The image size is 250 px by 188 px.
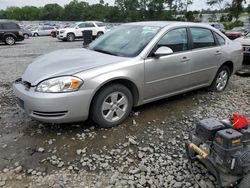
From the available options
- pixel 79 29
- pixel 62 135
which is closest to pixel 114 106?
pixel 62 135

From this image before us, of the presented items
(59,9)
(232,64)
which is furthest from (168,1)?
(232,64)

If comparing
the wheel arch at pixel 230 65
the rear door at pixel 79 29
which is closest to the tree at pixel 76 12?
the rear door at pixel 79 29

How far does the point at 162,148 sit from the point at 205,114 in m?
1.35

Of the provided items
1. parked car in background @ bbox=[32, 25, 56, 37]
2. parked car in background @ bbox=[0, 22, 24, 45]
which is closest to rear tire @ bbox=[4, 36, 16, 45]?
parked car in background @ bbox=[0, 22, 24, 45]

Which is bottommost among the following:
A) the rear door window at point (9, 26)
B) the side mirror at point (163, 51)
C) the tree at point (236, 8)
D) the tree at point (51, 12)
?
the side mirror at point (163, 51)

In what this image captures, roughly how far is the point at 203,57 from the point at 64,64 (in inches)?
97.7

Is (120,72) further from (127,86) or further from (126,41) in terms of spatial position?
(126,41)

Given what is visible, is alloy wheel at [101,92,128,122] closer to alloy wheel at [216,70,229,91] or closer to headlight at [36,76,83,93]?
headlight at [36,76,83,93]

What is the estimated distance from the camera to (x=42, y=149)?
3.05 meters

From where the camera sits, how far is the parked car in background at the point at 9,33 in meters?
16.8

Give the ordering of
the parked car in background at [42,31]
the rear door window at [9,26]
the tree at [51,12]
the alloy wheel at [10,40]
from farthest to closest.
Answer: the tree at [51,12], the parked car in background at [42,31], the rear door window at [9,26], the alloy wheel at [10,40]

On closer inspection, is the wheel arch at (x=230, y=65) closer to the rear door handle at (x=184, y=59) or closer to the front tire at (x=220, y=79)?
the front tire at (x=220, y=79)

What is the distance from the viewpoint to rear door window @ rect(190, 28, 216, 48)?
14.3 feet

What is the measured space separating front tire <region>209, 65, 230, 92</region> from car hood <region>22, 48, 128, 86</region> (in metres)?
2.36
